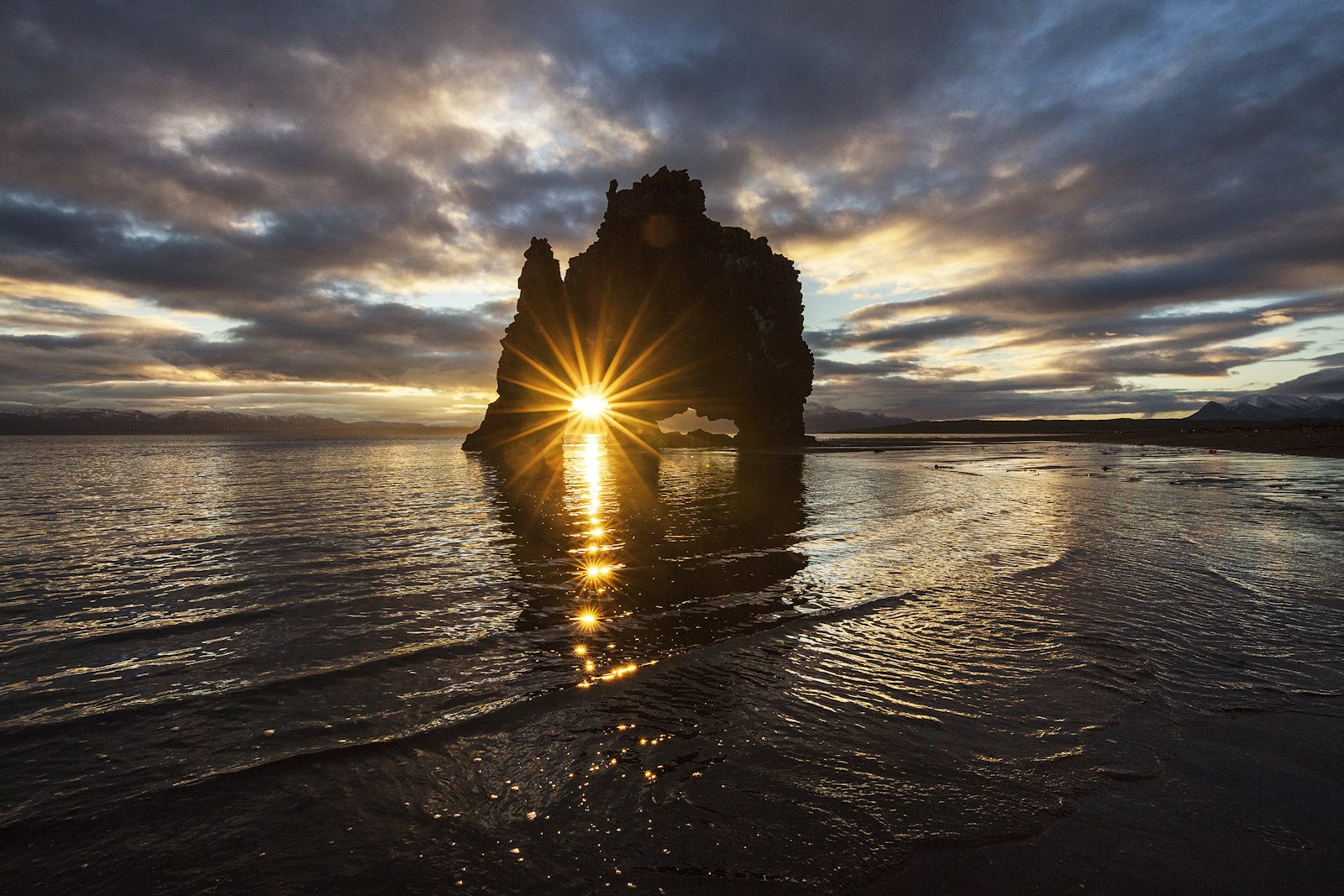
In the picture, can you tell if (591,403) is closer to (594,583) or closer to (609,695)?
(594,583)

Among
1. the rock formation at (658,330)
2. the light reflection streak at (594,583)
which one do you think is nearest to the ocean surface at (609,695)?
the light reflection streak at (594,583)

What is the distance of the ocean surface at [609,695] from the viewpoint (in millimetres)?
4461

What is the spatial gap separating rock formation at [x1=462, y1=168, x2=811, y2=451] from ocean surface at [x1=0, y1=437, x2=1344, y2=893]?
87.3 metres

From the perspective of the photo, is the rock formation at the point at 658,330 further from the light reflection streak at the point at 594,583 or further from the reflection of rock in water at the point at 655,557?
the light reflection streak at the point at 594,583

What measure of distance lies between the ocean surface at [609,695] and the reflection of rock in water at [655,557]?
0.50ft

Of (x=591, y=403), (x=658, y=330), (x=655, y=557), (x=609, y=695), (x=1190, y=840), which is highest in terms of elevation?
(x=658, y=330)

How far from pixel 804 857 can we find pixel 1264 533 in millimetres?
20203

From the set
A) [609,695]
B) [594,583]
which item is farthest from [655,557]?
[609,695]

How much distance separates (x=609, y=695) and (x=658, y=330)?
3817 inches

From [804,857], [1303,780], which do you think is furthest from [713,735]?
[1303,780]

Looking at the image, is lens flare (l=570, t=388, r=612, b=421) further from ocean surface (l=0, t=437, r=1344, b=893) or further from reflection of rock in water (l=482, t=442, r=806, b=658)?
ocean surface (l=0, t=437, r=1344, b=893)

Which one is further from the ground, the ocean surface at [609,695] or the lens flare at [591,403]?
the lens flare at [591,403]

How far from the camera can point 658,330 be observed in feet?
332

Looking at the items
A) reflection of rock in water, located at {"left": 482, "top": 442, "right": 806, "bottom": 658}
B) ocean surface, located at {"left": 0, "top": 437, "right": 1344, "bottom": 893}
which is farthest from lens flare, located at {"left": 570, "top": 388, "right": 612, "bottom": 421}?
ocean surface, located at {"left": 0, "top": 437, "right": 1344, "bottom": 893}
